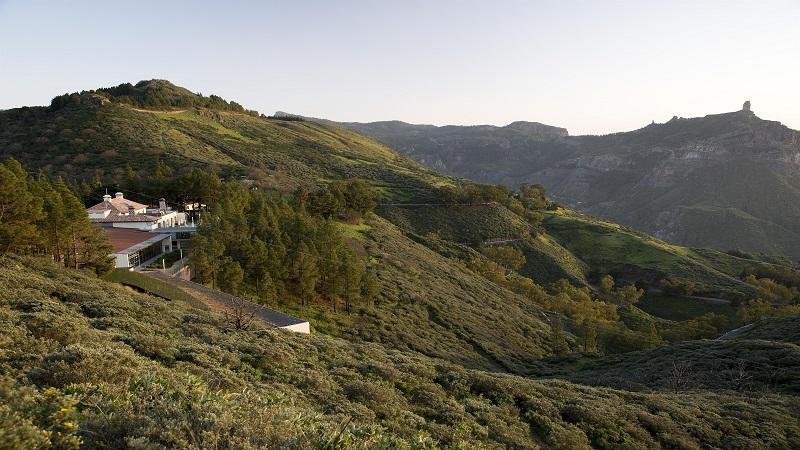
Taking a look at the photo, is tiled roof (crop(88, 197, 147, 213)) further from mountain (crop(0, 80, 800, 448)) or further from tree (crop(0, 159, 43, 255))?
tree (crop(0, 159, 43, 255))

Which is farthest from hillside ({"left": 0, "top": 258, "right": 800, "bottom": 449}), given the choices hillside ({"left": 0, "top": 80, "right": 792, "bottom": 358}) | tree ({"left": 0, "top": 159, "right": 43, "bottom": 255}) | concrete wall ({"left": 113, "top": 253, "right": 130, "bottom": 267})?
hillside ({"left": 0, "top": 80, "right": 792, "bottom": 358})

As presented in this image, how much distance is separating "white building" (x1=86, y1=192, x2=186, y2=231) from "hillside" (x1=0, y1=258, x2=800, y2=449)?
24031mm

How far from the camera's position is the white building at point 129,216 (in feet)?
150

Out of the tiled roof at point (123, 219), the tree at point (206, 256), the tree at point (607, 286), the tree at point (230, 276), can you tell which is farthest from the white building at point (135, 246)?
the tree at point (607, 286)

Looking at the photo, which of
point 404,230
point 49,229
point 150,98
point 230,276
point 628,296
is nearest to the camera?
point 49,229

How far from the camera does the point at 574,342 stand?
48781mm

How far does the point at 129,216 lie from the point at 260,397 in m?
45.9

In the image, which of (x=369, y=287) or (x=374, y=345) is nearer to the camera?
(x=374, y=345)

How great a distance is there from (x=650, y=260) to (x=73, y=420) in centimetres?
10453

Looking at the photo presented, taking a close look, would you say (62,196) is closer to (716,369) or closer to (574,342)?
(716,369)

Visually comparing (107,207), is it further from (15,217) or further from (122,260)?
(15,217)

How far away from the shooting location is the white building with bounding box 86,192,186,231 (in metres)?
45.7

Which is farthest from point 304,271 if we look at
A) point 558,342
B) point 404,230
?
point 404,230

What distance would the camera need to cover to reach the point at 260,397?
8906mm
